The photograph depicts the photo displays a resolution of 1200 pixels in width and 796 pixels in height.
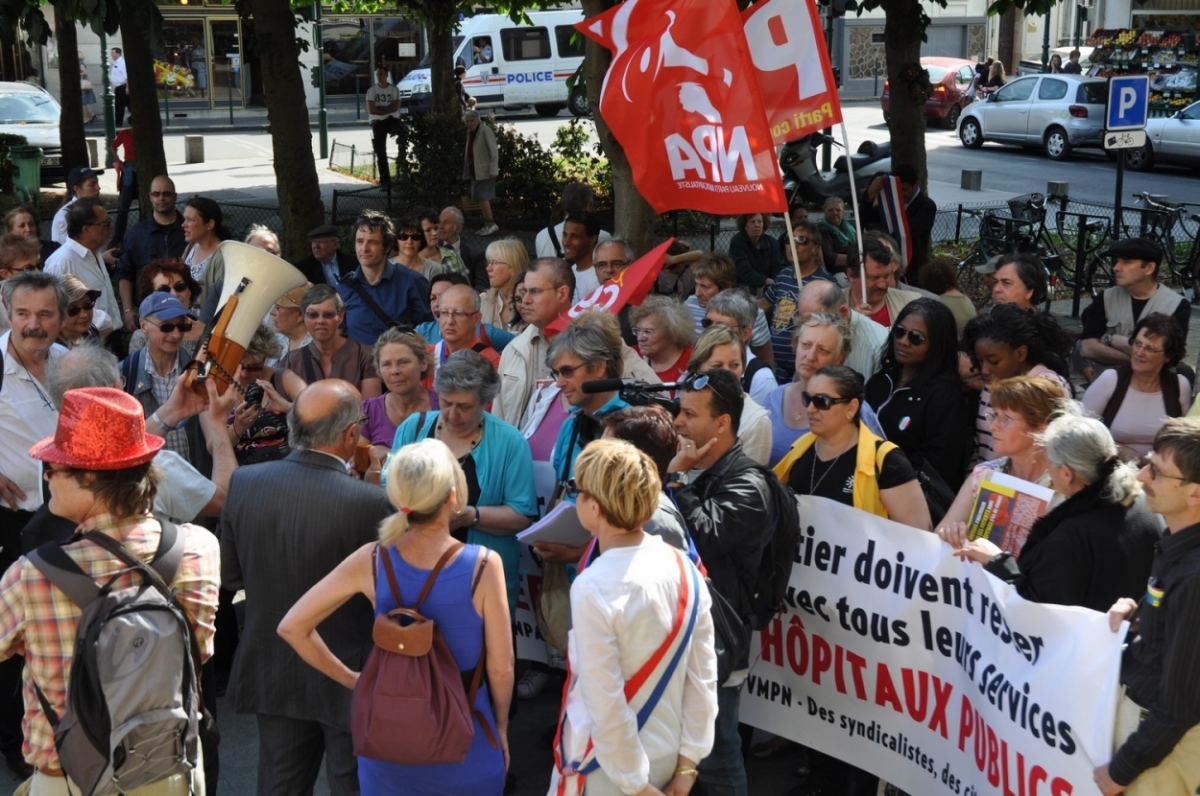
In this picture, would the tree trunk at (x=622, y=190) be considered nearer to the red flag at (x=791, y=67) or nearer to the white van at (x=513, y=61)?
the red flag at (x=791, y=67)

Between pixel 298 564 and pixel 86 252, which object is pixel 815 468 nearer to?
pixel 298 564

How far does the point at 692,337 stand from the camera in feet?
20.5

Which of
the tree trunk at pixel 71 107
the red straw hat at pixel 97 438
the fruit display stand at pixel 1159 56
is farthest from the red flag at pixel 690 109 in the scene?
the fruit display stand at pixel 1159 56

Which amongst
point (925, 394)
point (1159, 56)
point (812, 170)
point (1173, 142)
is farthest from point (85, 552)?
point (1159, 56)

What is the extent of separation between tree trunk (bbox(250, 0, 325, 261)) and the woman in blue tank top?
33.1ft

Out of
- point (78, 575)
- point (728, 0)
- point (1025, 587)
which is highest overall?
point (728, 0)

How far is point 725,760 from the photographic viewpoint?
4.28m

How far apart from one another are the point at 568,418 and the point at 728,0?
2.61 meters

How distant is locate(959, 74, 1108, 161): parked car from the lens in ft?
90.7

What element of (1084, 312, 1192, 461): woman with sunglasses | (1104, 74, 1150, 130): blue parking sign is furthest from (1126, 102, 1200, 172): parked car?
(1084, 312, 1192, 461): woman with sunglasses

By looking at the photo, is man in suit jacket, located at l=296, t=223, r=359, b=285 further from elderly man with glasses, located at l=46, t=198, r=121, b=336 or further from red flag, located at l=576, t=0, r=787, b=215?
red flag, located at l=576, t=0, r=787, b=215

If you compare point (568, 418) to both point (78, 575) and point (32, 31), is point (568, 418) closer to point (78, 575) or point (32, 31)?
point (78, 575)

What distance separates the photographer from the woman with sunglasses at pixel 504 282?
775cm

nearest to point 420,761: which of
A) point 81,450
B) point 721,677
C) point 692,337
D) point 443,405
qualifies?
point 721,677
